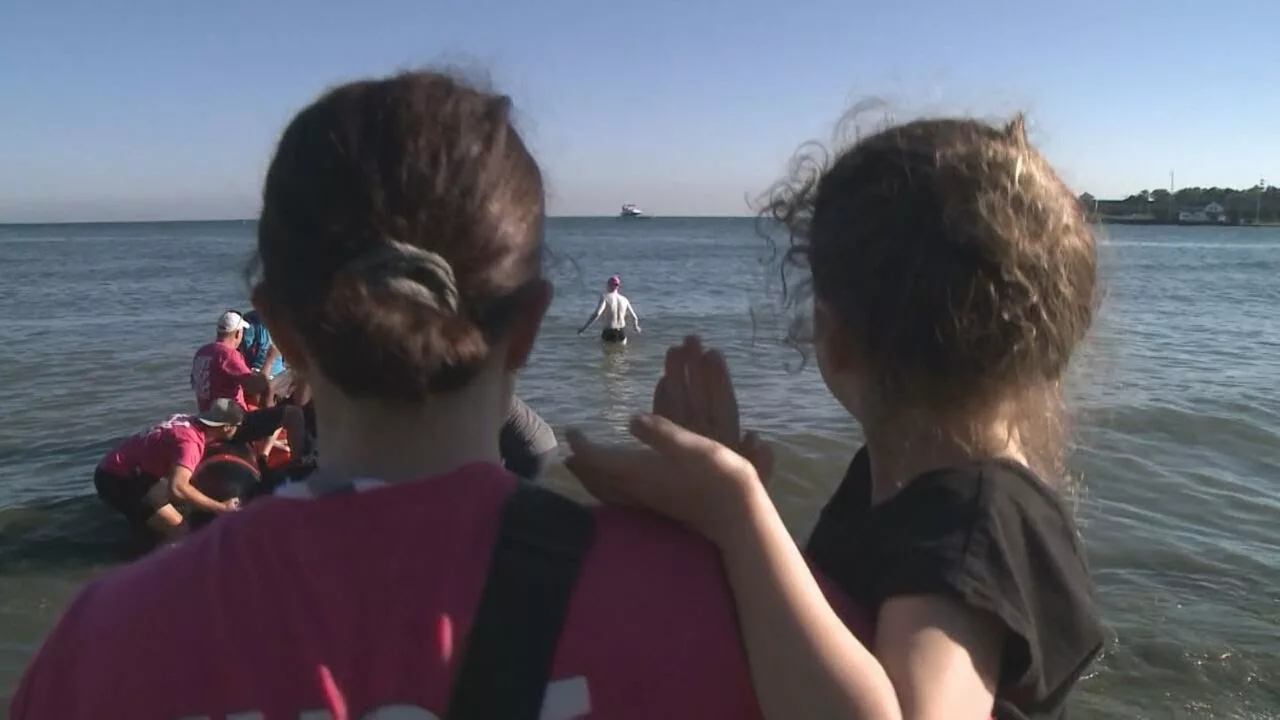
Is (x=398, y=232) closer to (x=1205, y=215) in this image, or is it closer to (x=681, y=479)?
(x=681, y=479)

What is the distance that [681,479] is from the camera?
1.29 meters

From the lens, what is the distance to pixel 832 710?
1312mm

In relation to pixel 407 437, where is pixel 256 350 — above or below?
below

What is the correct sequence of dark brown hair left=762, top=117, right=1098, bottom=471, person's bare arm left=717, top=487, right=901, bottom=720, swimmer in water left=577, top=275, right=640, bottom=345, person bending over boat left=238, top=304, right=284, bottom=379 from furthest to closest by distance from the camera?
swimmer in water left=577, top=275, right=640, bottom=345, person bending over boat left=238, top=304, right=284, bottom=379, dark brown hair left=762, top=117, right=1098, bottom=471, person's bare arm left=717, top=487, right=901, bottom=720

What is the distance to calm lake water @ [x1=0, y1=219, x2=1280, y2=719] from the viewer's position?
569cm

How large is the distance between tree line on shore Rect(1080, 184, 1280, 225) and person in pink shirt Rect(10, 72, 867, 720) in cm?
11968

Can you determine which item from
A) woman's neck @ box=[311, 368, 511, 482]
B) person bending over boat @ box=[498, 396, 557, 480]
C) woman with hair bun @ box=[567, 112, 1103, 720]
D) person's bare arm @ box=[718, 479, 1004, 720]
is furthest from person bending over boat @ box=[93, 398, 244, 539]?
person's bare arm @ box=[718, 479, 1004, 720]

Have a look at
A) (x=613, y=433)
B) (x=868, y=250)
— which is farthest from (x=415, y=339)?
(x=613, y=433)

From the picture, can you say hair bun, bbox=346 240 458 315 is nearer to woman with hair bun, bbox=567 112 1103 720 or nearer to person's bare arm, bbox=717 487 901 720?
woman with hair bun, bbox=567 112 1103 720

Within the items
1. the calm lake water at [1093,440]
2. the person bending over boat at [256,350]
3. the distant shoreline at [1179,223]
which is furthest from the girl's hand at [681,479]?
the distant shoreline at [1179,223]

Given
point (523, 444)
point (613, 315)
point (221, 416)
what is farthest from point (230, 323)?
point (613, 315)

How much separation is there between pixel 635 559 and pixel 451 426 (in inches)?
10.9

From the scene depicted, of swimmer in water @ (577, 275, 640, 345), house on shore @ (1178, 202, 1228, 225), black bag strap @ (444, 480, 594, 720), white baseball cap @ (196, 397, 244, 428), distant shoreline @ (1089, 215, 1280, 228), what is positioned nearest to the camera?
black bag strap @ (444, 480, 594, 720)

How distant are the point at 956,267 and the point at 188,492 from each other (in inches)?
269
